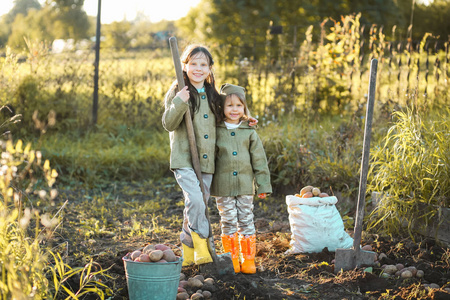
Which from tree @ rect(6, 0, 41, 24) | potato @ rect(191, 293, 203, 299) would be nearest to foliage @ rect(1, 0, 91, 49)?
tree @ rect(6, 0, 41, 24)

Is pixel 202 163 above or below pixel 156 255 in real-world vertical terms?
above

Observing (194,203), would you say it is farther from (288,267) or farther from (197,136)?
(288,267)

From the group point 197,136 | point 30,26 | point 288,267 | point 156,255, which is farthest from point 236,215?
point 30,26

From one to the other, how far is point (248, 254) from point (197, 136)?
892mm

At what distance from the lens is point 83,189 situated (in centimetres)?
639

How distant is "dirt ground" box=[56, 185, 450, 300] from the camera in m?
3.24

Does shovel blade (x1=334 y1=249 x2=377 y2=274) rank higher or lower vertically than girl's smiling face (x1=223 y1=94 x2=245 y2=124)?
lower

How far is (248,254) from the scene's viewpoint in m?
3.75

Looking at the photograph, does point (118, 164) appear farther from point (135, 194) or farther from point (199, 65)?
point (199, 65)

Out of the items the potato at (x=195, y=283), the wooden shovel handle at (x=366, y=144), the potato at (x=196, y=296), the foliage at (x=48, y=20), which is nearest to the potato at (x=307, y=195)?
the wooden shovel handle at (x=366, y=144)

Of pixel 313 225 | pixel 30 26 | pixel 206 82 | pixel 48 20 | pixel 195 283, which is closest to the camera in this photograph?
pixel 195 283

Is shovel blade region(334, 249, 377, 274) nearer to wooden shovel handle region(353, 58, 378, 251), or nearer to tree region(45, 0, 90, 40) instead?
wooden shovel handle region(353, 58, 378, 251)

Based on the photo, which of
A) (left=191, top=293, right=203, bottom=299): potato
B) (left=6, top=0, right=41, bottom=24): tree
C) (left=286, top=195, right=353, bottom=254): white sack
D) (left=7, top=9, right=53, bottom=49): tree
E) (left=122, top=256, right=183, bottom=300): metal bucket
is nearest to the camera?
(left=122, top=256, right=183, bottom=300): metal bucket

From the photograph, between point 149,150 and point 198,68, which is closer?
point 198,68
